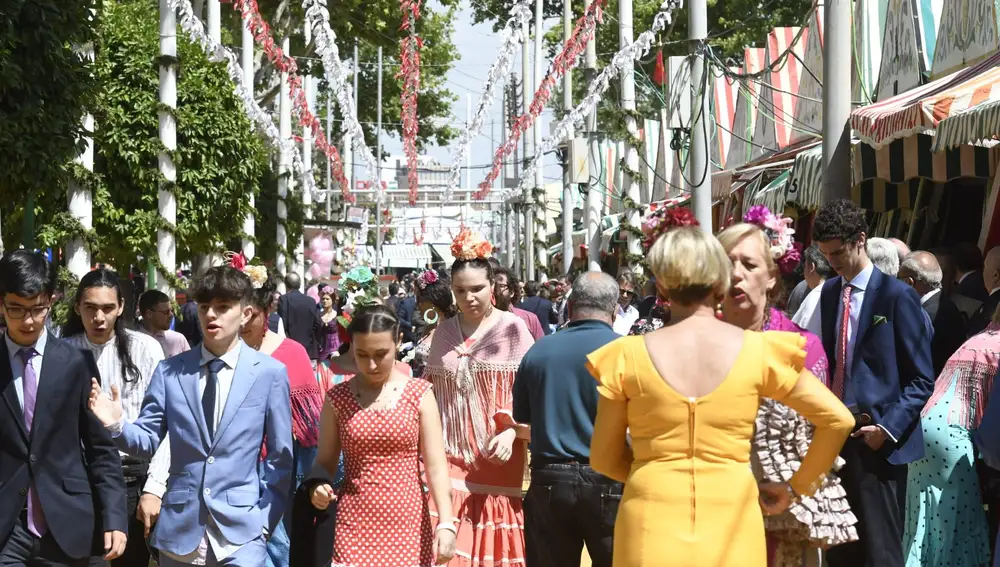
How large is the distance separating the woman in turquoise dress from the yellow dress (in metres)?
2.49

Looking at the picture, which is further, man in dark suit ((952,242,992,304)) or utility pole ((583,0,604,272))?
utility pole ((583,0,604,272))

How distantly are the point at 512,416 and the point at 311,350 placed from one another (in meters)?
10.2

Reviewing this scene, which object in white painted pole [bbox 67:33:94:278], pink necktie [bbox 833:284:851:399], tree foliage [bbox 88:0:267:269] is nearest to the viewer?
pink necktie [bbox 833:284:851:399]

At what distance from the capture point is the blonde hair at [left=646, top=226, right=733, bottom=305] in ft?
13.7

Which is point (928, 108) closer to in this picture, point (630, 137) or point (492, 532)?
point (492, 532)

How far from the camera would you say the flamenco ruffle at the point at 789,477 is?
15.8ft

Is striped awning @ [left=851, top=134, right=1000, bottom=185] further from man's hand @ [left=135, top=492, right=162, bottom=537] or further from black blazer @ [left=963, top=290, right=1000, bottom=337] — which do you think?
man's hand @ [left=135, top=492, right=162, bottom=537]

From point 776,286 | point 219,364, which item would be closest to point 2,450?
point 219,364

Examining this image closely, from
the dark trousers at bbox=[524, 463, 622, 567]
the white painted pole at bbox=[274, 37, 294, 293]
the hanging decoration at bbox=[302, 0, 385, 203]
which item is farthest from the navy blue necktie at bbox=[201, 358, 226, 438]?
the white painted pole at bbox=[274, 37, 294, 293]

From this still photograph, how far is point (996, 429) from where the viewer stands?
5570 mm

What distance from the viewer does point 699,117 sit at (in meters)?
13.5

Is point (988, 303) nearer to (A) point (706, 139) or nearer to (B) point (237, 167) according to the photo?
(A) point (706, 139)

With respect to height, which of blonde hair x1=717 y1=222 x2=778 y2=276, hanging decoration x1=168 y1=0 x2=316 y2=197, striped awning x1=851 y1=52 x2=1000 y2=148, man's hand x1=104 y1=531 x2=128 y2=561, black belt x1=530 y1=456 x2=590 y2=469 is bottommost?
man's hand x1=104 y1=531 x2=128 y2=561

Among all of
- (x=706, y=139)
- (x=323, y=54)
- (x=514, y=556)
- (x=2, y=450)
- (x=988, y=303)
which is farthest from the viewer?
(x=323, y=54)
